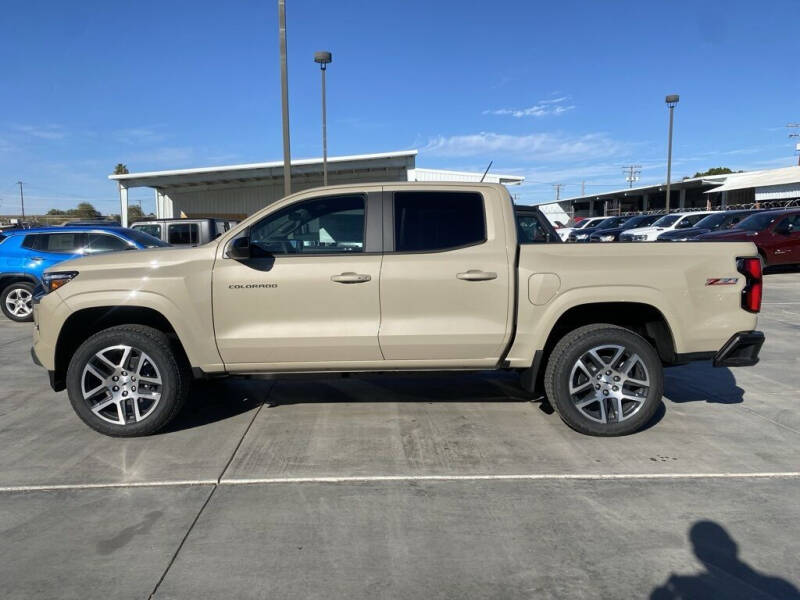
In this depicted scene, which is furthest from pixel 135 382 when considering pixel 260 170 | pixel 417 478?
pixel 260 170

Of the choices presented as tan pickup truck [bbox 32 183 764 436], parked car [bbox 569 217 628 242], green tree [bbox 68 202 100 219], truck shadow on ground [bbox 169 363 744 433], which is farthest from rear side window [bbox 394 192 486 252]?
green tree [bbox 68 202 100 219]

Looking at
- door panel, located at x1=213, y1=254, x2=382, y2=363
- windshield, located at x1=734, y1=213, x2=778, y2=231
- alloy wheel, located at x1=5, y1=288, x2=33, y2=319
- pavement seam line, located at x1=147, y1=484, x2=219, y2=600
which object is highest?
windshield, located at x1=734, y1=213, x2=778, y2=231

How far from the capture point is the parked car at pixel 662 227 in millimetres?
21484

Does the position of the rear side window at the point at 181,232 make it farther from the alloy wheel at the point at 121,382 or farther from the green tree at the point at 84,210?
the green tree at the point at 84,210

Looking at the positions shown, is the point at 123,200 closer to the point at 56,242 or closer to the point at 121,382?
the point at 56,242

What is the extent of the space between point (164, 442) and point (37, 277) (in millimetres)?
7589

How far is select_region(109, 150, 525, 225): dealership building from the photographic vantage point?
103 ft

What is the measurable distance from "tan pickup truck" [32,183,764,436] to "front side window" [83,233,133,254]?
650 cm

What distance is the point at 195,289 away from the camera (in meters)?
4.48

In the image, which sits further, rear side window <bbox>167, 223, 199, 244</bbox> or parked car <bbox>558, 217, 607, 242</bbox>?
parked car <bbox>558, 217, 607, 242</bbox>

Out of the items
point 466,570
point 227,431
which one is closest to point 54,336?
point 227,431

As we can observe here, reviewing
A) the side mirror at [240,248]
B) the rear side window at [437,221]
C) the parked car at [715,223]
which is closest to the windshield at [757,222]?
the parked car at [715,223]

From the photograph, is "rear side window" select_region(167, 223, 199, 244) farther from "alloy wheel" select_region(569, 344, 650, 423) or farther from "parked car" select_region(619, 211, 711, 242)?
"parked car" select_region(619, 211, 711, 242)

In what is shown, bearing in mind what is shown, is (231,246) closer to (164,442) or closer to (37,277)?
(164,442)
